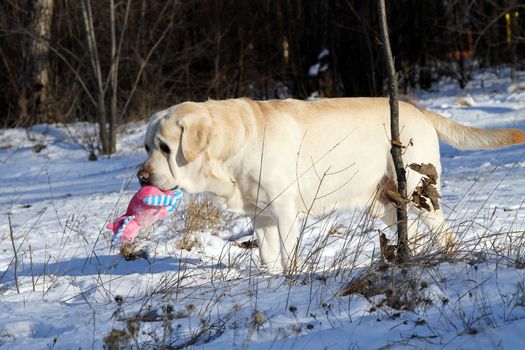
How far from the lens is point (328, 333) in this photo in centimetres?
340

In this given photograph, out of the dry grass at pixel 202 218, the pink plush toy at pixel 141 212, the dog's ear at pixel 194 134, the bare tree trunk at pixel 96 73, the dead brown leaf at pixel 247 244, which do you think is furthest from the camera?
the bare tree trunk at pixel 96 73

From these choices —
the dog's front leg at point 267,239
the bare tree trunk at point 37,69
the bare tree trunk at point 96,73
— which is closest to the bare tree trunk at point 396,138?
the dog's front leg at point 267,239

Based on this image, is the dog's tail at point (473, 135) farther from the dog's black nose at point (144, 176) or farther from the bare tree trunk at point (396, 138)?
the dog's black nose at point (144, 176)

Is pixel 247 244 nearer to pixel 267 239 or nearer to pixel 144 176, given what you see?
pixel 267 239

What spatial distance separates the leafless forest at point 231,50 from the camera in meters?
15.6

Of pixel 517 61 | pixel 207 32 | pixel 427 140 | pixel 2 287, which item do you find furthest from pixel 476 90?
pixel 2 287

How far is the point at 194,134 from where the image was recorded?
16.0 ft

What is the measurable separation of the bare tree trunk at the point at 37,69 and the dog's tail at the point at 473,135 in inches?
435

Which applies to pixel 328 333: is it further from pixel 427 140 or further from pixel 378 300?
pixel 427 140

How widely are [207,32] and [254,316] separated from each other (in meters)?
13.9

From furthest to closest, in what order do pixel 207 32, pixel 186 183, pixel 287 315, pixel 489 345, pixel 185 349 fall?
pixel 207 32 < pixel 186 183 < pixel 287 315 < pixel 185 349 < pixel 489 345

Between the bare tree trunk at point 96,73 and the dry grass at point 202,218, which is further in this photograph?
the bare tree trunk at point 96,73

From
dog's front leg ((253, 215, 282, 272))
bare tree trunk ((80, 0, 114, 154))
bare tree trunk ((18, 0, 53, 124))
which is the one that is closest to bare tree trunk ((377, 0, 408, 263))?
dog's front leg ((253, 215, 282, 272))

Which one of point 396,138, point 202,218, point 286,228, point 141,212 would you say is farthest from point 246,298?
point 202,218
